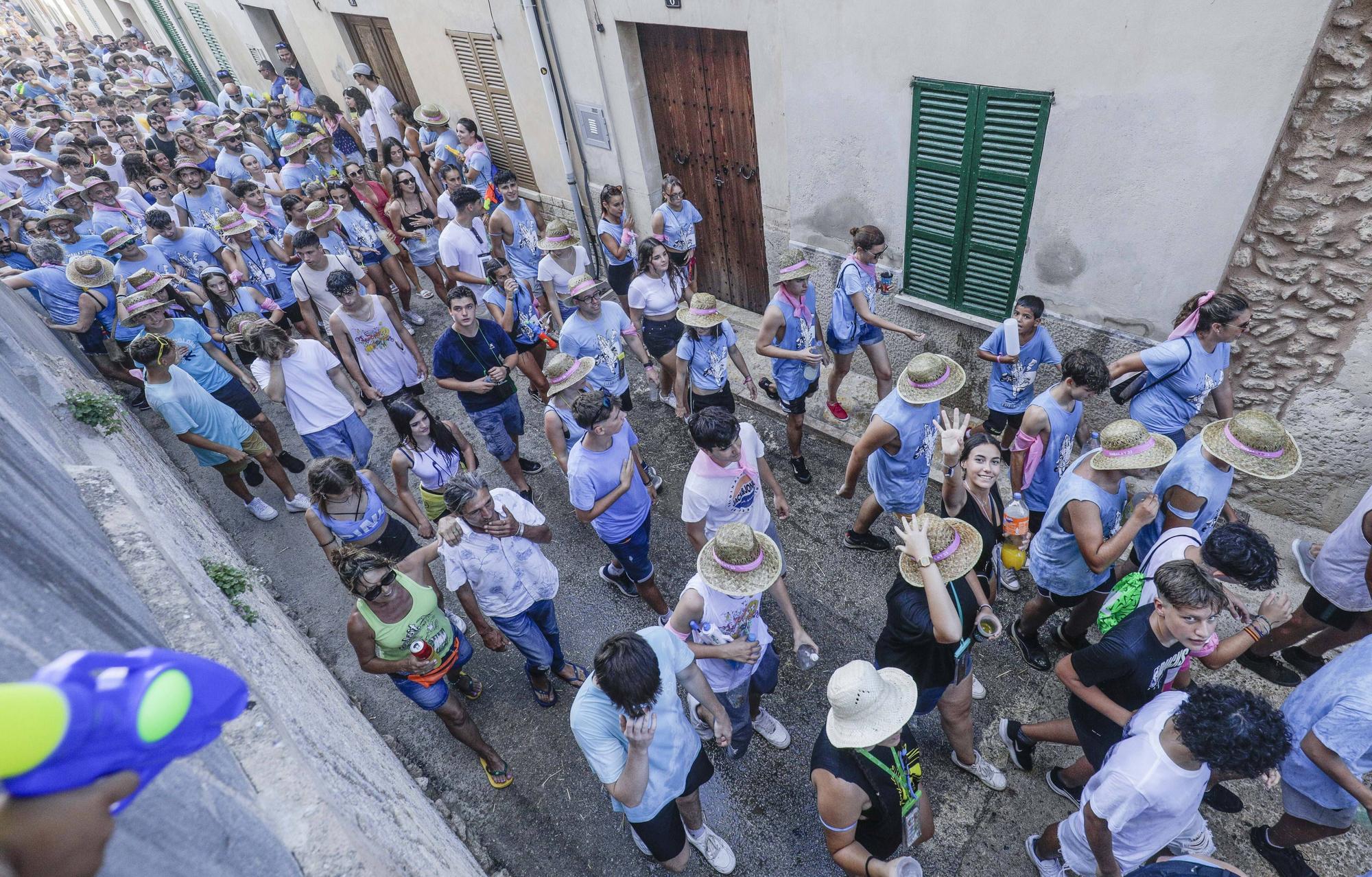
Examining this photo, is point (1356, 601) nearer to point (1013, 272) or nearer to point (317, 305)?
point (1013, 272)

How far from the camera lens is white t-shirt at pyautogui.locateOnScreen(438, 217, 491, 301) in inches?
268

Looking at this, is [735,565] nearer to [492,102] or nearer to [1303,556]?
[1303,556]

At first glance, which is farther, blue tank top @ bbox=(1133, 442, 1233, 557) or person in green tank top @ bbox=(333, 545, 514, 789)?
blue tank top @ bbox=(1133, 442, 1233, 557)

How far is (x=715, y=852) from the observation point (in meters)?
3.59

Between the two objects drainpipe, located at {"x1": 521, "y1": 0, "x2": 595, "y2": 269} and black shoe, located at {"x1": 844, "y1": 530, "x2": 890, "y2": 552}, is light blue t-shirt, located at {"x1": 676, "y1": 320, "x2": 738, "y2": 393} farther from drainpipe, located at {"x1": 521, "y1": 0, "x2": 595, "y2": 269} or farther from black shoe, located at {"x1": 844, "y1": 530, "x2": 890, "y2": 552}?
drainpipe, located at {"x1": 521, "y1": 0, "x2": 595, "y2": 269}

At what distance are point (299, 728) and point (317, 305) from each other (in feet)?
16.3

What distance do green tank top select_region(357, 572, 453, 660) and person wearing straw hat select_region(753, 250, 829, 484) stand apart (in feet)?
9.51

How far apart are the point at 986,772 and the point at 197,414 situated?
19.1 feet

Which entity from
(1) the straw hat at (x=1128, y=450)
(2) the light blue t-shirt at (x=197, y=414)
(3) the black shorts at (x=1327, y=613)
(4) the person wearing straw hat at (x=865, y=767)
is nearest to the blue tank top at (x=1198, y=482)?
(1) the straw hat at (x=1128, y=450)

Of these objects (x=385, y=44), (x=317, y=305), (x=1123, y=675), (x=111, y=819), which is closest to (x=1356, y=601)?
(x=1123, y=675)

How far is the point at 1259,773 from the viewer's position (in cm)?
236

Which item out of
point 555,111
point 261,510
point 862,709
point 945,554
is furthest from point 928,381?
point 555,111

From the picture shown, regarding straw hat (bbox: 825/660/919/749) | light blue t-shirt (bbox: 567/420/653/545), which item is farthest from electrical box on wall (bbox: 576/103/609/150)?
straw hat (bbox: 825/660/919/749)

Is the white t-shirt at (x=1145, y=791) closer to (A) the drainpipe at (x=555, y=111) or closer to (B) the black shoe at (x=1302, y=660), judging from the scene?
(B) the black shoe at (x=1302, y=660)
